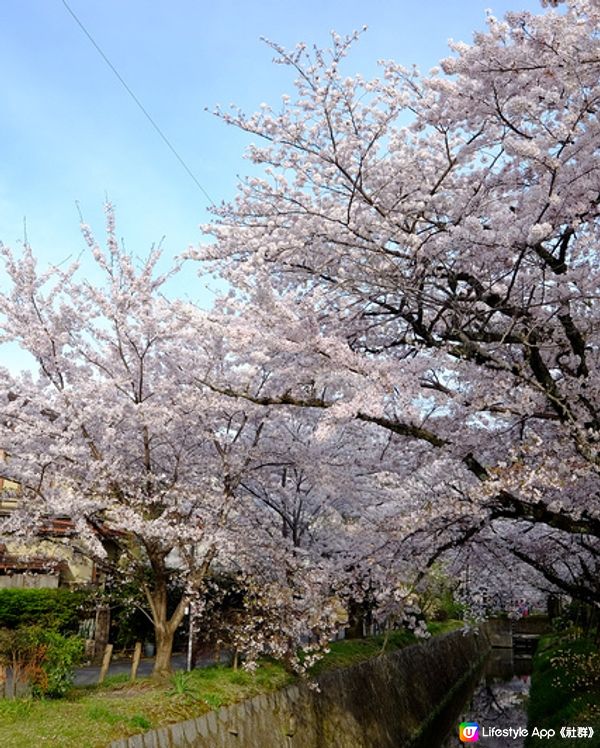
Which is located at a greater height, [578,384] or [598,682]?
[578,384]

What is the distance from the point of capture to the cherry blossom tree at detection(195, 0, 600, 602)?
690 cm

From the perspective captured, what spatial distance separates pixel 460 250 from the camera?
832 cm

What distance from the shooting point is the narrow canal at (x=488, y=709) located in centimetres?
1817

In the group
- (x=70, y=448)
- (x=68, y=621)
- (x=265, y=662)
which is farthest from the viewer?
(x=68, y=621)

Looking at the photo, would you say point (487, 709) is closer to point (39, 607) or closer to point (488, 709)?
point (488, 709)

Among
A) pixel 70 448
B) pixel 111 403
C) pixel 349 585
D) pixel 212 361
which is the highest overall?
pixel 212 361

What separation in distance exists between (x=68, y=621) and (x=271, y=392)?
36.9ft

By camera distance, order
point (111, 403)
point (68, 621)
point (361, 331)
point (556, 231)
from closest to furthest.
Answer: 1. point (556, 231)
2. point (361, 331)
3. point (111, 403)
4. point (68, 621)

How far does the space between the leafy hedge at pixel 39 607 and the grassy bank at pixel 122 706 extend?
7594 mm

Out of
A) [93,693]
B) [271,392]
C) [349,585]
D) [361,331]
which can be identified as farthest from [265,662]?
[361,331]

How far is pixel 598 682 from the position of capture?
48.5 feet

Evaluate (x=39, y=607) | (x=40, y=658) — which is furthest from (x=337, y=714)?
(x=39, y=607)

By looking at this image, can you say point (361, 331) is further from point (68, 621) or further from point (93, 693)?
point (68, 621)

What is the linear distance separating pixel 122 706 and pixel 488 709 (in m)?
18.3
